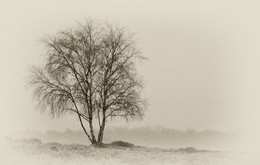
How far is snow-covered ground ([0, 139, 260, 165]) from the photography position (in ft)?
105

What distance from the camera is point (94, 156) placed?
35.2 meters

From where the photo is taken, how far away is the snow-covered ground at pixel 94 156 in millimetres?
32094

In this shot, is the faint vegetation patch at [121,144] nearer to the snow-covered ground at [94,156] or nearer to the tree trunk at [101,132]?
the tree trunk at [101,132]

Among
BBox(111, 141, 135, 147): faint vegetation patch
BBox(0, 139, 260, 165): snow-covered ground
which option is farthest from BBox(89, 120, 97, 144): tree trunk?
BBox(0, 139, 260, 165): snow-covered ground

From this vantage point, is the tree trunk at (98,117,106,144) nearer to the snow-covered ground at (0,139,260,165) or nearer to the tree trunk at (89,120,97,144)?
the tree trunk at (89,120,97,144)

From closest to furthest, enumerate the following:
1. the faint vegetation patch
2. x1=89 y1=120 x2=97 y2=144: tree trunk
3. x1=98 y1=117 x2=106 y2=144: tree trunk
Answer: x1=89 y1=120 x2=97 y2=144: tree trunk, x1=98 y1=117 x2=106 y2=144: tree trunk, the faint vegetation patch

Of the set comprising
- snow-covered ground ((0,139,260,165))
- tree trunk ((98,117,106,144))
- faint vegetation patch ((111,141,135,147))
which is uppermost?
tree trunk ((98,117,106,144))

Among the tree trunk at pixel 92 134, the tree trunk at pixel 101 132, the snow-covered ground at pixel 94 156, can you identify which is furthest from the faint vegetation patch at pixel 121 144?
the snow-covered ground at pixel 94 156

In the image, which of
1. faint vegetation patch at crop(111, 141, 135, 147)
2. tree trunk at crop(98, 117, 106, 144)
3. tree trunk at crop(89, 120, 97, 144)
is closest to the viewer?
tree trunk at crop(89, 120, 97, 144)

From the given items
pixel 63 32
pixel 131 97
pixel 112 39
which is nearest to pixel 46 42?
pixel 63 32

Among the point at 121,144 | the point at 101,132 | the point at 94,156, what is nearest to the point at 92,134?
the point at 101,132

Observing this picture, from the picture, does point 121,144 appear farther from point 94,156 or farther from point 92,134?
point 94,156

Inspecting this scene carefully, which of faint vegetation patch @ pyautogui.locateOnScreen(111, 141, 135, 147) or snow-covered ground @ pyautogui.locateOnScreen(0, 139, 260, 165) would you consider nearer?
snow-covered ground @ pyautogui.locateOnScreen(0, 139, 260, 165)

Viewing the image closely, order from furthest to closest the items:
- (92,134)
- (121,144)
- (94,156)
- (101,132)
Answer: (121,144), (101,132), (92,134), (94,156)
